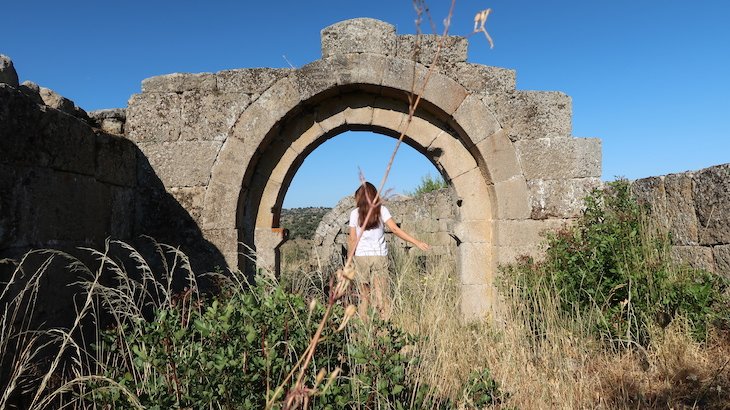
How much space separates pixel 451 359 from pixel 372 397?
1.11 meters

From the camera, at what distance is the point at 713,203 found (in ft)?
11.6

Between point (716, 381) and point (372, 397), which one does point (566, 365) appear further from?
point (372, 397)

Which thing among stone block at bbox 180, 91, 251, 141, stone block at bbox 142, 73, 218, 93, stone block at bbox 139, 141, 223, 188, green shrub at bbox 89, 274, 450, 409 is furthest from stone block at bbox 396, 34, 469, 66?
green shrub at bbox 89, 274, 450, 409

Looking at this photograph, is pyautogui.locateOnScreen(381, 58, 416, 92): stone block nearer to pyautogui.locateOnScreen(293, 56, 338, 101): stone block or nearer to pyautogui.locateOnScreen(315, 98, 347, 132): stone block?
pyautogui.locateOnScreen(293, 56, 338, 101): stone block

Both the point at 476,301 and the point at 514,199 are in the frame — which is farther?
the point at 476,301

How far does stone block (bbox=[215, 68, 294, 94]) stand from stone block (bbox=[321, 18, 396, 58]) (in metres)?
0.60

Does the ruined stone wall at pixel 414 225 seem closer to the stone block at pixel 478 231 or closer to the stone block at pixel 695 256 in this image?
the stone block at pixel 478 231

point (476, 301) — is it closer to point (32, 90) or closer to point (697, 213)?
point (697, 213)

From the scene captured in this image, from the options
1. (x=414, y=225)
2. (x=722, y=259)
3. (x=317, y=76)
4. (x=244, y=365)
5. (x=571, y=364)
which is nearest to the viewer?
(x=244, y=365)

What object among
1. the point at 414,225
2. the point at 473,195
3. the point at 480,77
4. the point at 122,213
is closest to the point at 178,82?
the point at 122,213

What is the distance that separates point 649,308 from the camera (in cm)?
364

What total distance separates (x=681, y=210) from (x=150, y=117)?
4580mm

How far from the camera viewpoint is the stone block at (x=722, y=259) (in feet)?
11.2

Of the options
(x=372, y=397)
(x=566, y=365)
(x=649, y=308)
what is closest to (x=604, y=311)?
(x=649, y=308)
